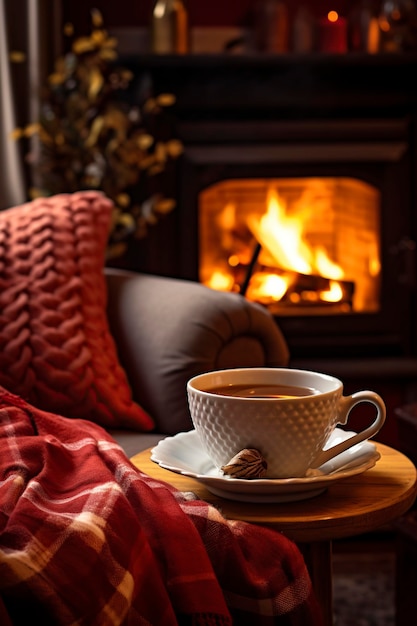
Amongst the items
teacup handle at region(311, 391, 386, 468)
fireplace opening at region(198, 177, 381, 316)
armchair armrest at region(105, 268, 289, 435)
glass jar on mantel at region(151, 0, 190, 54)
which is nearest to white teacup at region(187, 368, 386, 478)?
teacup handle at region(311, 391, 386, 468)

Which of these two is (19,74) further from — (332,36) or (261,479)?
(261,479)

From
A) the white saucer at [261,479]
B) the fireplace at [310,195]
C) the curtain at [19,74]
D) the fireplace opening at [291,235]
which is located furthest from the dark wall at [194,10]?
the white saucer at [261,479]

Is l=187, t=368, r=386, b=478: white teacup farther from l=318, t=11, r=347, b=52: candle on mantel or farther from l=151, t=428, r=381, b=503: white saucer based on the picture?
l=318, t=11, r=347, b=52: candle on mantel

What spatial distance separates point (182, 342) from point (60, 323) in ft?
0.61

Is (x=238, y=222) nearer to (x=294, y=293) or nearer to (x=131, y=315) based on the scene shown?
(x=294, y=293)

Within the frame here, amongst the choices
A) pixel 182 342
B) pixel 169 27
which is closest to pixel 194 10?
pixel 169 27

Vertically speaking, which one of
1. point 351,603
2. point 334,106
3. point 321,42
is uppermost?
point 321,42

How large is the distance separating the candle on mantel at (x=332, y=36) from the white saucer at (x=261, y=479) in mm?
1834

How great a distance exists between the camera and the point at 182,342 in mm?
1403

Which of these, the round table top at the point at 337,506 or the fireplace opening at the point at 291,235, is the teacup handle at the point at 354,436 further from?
the fireplace opening at the point at 291,235

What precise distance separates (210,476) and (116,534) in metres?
0.10

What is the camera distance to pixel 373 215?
261 cm

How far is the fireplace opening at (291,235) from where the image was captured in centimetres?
257

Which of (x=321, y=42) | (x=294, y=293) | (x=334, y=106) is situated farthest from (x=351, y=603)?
(x=321, y=42)
